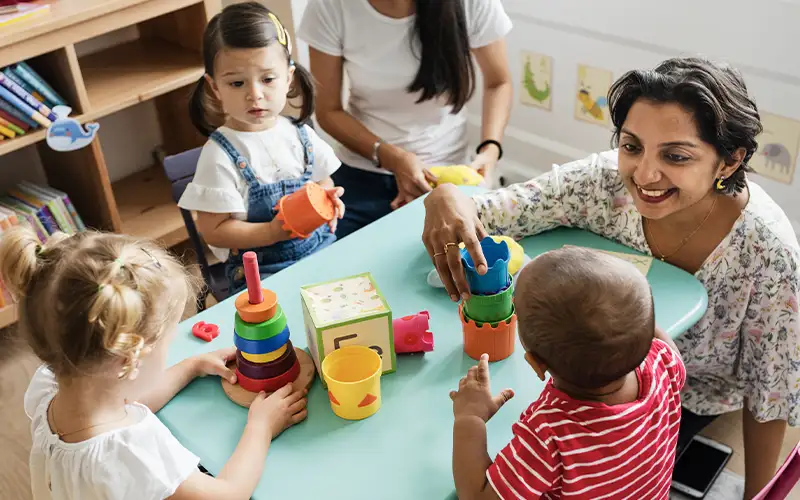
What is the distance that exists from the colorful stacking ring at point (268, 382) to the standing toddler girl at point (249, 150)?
51cm

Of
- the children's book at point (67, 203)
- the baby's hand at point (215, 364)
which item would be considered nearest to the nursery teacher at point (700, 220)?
the baby's hand at point (215, 364)

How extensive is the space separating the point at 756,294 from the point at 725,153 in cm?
29

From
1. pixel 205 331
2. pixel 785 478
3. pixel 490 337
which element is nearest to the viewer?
pixel 785 478

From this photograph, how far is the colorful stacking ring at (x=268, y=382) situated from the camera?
1271 mm

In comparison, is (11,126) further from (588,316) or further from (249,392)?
(588,316)

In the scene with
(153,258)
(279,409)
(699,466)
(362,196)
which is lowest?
(699,466)

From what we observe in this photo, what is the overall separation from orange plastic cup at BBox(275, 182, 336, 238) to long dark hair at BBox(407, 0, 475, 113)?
657mm

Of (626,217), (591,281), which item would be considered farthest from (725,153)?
(591,281)

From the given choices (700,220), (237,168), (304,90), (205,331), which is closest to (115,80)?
(304,90)

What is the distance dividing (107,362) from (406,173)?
1160 mm

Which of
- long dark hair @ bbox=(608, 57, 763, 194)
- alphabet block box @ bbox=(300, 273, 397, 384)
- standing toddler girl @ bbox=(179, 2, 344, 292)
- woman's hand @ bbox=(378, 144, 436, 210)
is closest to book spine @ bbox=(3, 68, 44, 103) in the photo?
standing toddler girl @ bbox=(179, 2, 344, 292)

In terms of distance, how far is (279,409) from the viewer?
3.99 ft

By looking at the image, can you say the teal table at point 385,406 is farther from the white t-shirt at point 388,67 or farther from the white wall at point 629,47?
the white wall at point 629,47

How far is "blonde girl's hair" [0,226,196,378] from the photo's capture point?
42.4 inches
